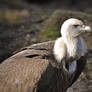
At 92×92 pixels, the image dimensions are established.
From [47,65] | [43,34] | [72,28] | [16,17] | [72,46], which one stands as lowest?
[16,17]

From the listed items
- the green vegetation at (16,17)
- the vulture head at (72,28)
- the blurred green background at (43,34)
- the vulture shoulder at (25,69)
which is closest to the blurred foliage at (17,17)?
the green vegetation at (16,17)

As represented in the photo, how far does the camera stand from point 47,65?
6.78 metres

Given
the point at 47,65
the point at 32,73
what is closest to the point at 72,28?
the point at 47,65

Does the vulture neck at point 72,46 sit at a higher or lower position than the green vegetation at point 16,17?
higher

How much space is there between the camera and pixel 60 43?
7.27 meters

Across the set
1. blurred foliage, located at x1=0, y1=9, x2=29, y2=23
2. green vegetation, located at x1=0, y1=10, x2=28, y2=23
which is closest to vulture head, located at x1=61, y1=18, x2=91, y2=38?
blurred foliage, located at x1=0, y1=9, x2=29, y2=23

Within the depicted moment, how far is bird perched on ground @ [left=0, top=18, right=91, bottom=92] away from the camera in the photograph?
6.80 m

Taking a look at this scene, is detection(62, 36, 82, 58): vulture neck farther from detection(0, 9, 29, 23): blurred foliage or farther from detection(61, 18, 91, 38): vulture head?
detection(0, 9, 29, 23): blurred foliage

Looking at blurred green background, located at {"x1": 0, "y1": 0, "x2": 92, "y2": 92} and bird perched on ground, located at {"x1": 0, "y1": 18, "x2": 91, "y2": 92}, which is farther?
blurred green background, located at {"x1": 0, "y1": 0, "x2": 92, "y2": 92}

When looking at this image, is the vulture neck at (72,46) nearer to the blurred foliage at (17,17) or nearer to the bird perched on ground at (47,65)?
the bird perched on ground at (47,65)

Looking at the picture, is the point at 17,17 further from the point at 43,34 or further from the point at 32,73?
the point at 32,73

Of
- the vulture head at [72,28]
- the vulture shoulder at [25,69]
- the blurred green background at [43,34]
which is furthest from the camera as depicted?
the blurred green background at [43,34]

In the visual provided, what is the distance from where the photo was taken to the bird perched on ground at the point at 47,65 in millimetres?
6805

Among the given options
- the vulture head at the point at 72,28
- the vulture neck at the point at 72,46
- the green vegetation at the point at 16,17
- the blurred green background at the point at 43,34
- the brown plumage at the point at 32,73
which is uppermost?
the vulture head at the point at 72,28
